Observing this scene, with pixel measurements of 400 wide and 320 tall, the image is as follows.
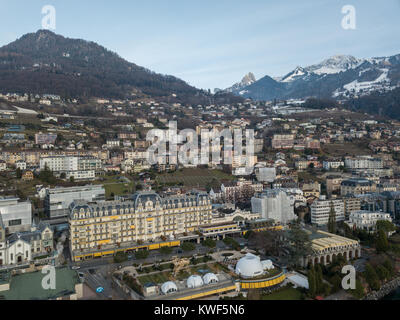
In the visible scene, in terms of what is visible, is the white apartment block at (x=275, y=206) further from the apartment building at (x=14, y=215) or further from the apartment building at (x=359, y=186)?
the apartment building at (x=14, y=215)

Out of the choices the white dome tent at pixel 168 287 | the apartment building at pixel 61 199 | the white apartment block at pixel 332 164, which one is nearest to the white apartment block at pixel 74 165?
the apartment building at pixel 61 199

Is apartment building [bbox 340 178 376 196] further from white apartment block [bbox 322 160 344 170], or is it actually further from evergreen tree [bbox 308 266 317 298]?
evergreen tree [bbox 308 266 317 298]

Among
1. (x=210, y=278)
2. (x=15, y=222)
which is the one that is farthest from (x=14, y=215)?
(x=210, y=278)

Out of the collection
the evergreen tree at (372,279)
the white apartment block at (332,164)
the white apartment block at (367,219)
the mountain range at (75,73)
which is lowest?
the evergreen tree at (372,279)

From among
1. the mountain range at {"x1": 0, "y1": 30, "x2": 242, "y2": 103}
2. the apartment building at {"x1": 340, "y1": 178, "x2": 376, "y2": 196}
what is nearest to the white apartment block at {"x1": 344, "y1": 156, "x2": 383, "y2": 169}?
the apartment building at {"x1": 340, "y1": 178, "x2": 376, "y2": 196}

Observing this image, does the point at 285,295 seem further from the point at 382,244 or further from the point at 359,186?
the point at 359,186

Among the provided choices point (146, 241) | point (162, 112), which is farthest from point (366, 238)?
point (162, 112)
